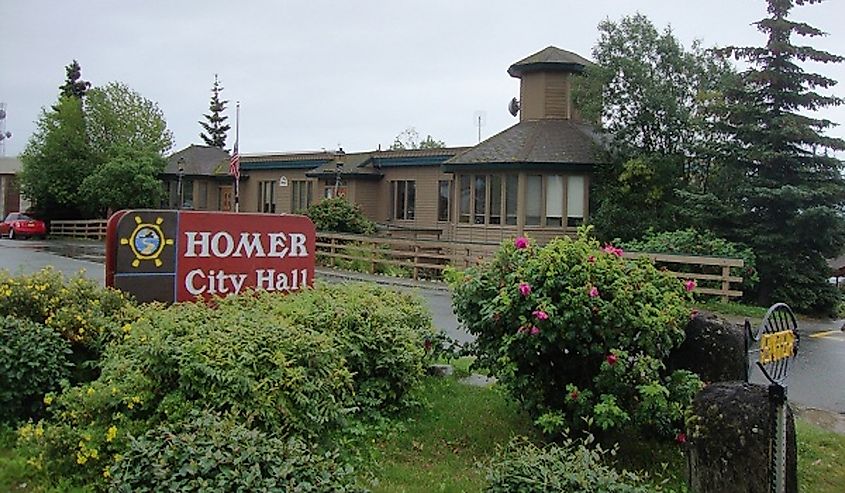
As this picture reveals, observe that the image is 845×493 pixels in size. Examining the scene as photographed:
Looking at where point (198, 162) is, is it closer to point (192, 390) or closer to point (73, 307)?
point (73, 307)

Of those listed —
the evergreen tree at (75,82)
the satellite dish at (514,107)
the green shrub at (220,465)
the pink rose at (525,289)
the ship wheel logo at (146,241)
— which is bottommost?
the green shrub at (220,465)

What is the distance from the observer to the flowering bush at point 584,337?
5.45m

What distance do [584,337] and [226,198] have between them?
38.8 meters

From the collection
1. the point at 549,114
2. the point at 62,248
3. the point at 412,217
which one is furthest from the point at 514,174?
the point at 62,248

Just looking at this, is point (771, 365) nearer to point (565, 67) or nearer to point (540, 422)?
point (540, 422)

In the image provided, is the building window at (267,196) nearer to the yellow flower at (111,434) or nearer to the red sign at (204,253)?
the red sign at (204,253)

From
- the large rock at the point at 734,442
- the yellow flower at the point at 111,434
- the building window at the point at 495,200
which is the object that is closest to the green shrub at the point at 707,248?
the building window at the point at 495,200

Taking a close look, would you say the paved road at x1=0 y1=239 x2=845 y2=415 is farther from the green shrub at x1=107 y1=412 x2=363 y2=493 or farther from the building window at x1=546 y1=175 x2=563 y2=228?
the building window at x1=546 y1=175 x2=563 y2=228

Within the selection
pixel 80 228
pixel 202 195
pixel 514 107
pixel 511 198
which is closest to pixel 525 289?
pixel 511 198

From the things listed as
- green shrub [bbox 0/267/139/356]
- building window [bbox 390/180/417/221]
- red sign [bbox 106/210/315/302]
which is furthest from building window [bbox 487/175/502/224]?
green shrub [bbox 0/267/139/356]

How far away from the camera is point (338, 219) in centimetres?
2809

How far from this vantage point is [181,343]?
5.01 m

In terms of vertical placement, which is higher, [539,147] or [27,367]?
[539,147]

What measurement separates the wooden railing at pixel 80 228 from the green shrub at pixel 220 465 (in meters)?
38.9
